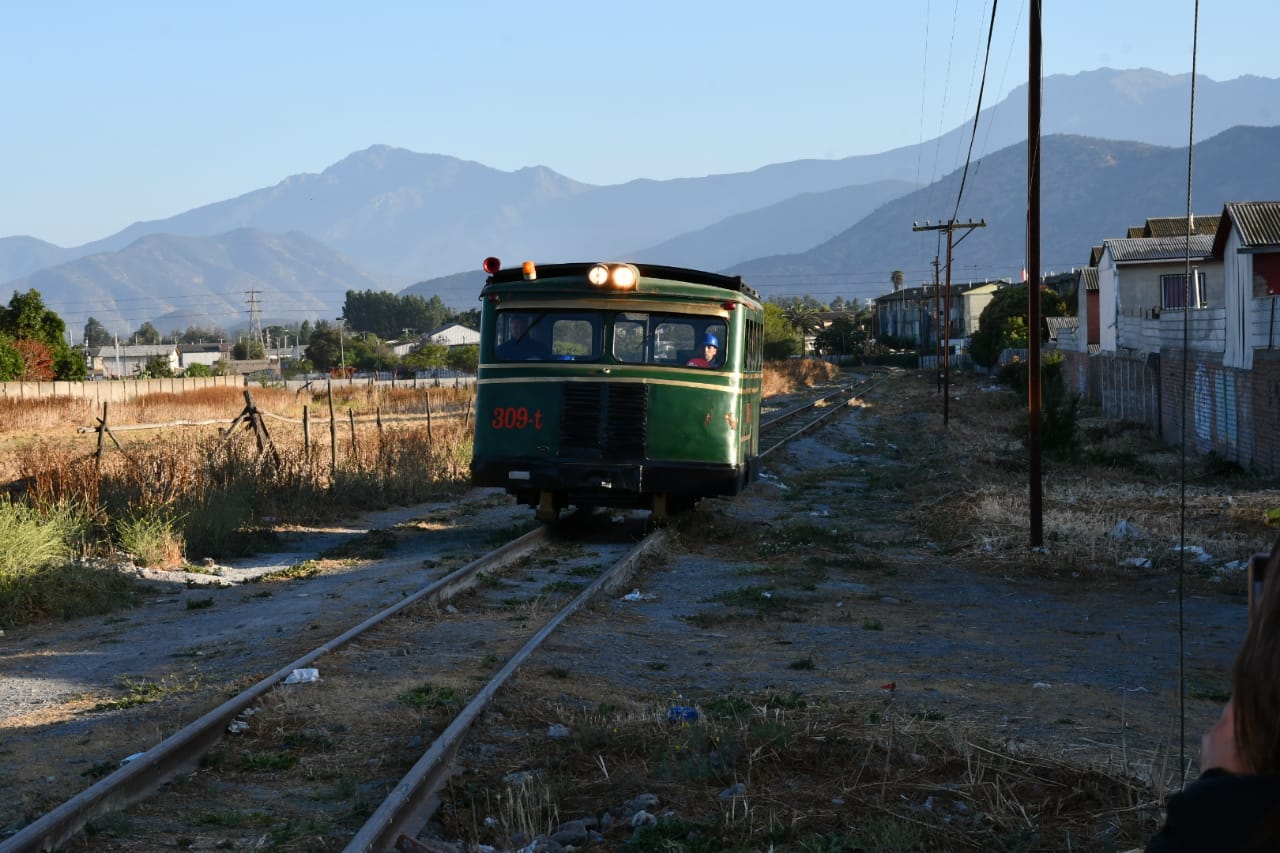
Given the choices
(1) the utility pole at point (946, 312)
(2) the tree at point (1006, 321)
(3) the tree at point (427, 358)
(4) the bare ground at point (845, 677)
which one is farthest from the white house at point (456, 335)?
(4) the bare ground at point (845, 677)

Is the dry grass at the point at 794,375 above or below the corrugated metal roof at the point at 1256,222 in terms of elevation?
below

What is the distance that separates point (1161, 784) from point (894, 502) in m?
15.3

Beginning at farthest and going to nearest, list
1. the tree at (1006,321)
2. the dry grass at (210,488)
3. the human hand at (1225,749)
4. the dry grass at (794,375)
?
1. the tree at (1006,321)
2. the dry grass at (794,375)
3. the dry grass at (210,488)
4. the human hand at (1225,749)

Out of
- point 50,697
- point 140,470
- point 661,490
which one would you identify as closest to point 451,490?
point 140,470

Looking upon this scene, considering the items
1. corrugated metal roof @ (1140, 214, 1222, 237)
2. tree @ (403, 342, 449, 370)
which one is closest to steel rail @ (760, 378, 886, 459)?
corrugated metal roof @ (1140, 214, 1222, 237)

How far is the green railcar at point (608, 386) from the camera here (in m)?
15.3

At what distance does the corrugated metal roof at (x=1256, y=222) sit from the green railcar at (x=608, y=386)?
23034mm

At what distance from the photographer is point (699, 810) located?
6.05m

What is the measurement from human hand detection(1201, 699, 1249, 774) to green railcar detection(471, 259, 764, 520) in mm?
A: 13188

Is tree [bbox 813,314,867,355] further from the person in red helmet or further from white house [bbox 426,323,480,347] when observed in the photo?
the person in red helmet

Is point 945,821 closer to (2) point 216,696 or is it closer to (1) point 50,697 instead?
(2) point 216,696

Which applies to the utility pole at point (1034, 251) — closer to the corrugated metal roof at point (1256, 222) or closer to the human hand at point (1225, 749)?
the human hand at point (1225, 749)

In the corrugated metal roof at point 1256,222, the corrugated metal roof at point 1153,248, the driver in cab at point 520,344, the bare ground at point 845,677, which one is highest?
the corrugated metal roof at point 1153,248

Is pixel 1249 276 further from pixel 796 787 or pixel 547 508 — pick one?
pixel 796 787
